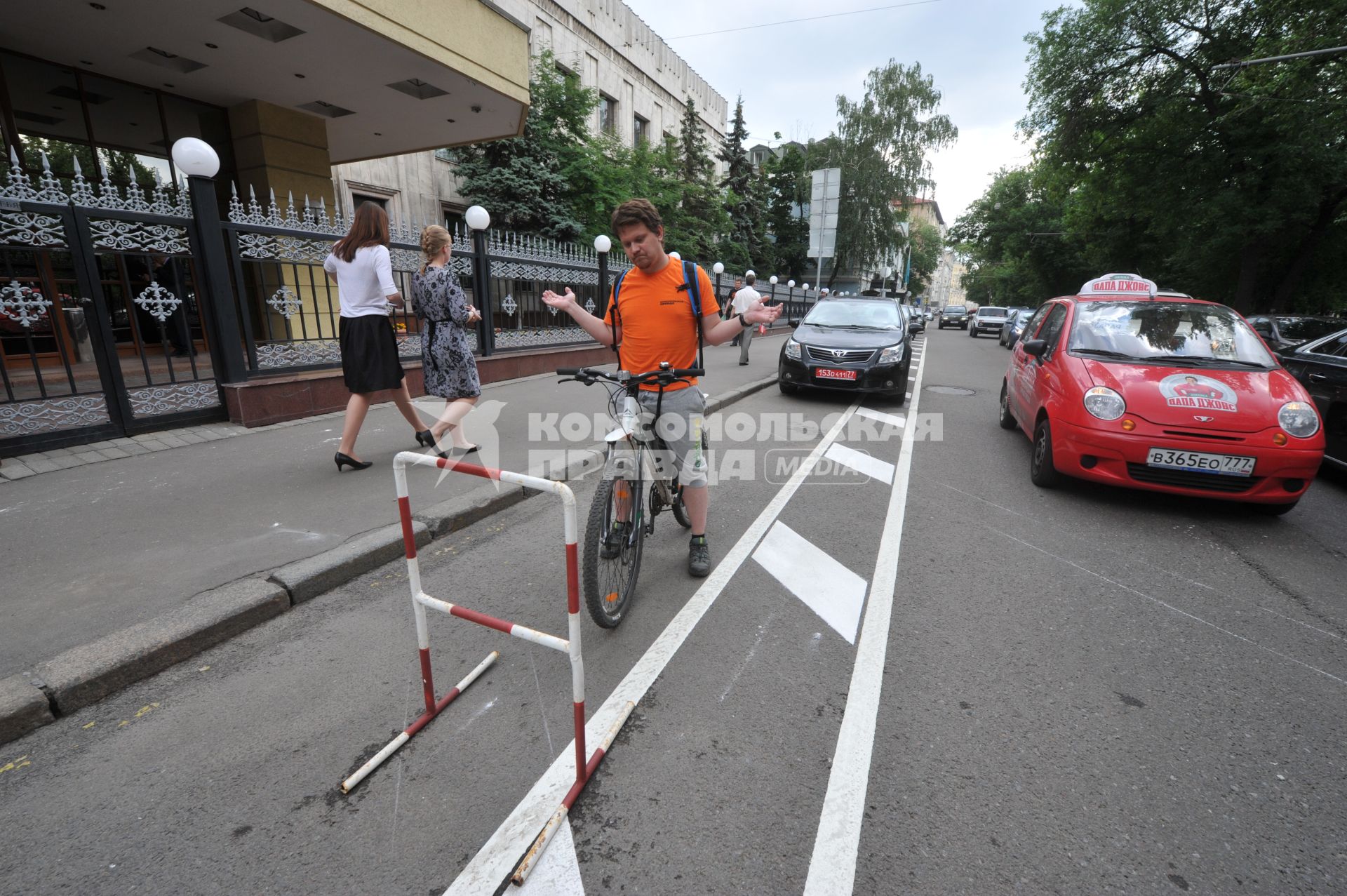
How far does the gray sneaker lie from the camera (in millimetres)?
3641

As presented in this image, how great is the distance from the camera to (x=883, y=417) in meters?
8.79

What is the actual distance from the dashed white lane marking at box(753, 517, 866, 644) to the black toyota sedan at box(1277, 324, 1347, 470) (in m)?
5.03

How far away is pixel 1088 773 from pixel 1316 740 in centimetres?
104

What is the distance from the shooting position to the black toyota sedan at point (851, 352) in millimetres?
9078

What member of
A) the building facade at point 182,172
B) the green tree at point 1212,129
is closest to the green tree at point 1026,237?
the green tree at point 1212,129

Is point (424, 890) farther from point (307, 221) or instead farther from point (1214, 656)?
point (307, 221)

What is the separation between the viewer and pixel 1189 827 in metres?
1.95

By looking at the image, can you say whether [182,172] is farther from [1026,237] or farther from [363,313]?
[1026,237]

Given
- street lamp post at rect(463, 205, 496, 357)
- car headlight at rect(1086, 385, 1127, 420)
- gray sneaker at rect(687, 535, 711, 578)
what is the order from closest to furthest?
gray sneaker at rect(687, 535, 711, 578), car headlight at rect(1086, 385, 1127, 420), street lamp post at rect(463, 205, 496, 357)

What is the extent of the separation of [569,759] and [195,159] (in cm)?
637

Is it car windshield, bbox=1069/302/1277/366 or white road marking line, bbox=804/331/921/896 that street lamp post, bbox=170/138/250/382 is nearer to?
white road marking line, bbox=804/331/921/896

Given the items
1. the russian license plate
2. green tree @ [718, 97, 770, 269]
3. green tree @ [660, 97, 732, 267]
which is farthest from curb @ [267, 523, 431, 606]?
green tree @ [718, 97, 770, 269]

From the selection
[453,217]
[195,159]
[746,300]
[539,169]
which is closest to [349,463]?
[195,159]

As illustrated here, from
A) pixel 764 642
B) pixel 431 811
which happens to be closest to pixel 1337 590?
pixel 764 642
